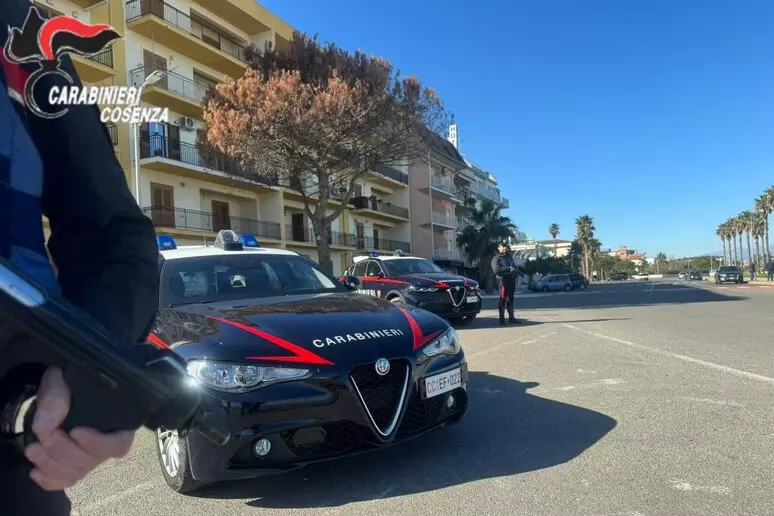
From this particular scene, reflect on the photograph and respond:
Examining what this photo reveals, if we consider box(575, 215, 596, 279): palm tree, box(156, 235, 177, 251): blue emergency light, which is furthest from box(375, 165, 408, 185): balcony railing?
box(575, 215, 596, 279): palm tree

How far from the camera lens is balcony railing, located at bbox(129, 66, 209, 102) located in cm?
2250

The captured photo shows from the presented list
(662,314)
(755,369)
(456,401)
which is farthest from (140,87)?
(662,314)

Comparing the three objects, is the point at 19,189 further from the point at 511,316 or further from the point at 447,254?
the point at 447,254

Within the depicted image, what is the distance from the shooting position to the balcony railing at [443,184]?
50.2 metres

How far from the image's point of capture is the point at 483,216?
1747 inches

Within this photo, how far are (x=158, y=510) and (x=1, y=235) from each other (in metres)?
2.67

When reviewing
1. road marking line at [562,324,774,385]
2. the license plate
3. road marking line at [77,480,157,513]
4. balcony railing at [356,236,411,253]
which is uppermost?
balcony railing at [356,236,411,253]

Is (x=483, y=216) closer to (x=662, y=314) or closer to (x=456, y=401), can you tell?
(x=662, y=314)

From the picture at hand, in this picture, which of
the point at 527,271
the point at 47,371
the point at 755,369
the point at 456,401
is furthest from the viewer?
→ the point at 527,271

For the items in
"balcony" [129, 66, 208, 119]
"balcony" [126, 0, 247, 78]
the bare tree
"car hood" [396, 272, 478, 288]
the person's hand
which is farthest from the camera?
"balcony" [126, 0, 247, 78]

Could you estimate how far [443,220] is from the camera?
51375mm

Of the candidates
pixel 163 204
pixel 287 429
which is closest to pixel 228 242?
pixel 287 429

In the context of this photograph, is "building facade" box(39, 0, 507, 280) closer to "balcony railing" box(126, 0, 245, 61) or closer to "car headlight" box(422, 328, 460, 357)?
"balcony railing" box(126, 0, 245, 61)

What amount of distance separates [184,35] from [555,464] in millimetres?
24884
